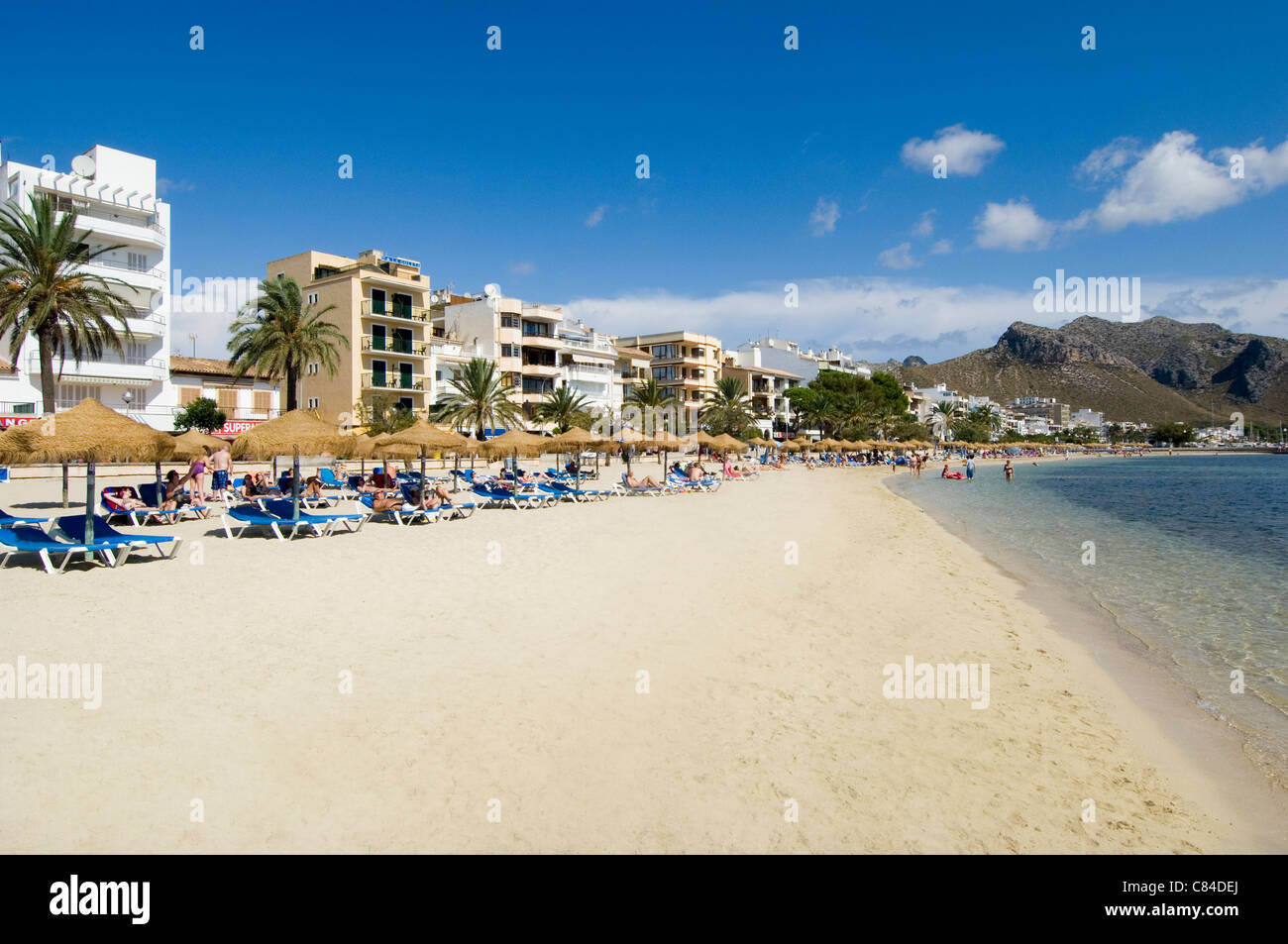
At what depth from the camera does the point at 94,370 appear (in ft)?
116

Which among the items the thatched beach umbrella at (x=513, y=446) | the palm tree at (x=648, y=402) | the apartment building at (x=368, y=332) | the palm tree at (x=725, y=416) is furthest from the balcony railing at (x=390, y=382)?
the thatched beach umbrella at (x=513, y=446)

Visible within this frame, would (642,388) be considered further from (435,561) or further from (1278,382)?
(1278,382)

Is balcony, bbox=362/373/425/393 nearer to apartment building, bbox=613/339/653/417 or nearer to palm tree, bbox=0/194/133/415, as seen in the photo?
palm tree, bbox=0/194/133/415

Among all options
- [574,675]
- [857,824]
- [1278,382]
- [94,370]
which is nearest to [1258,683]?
[857,824]

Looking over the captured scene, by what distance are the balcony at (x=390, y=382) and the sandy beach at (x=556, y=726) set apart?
35702mm

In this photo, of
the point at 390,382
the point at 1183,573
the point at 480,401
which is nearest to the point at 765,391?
the point at 390,382

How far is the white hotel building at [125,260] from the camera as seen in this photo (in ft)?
115

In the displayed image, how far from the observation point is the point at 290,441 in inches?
524

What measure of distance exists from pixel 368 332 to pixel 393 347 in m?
1.80

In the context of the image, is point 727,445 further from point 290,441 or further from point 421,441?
point 290,441

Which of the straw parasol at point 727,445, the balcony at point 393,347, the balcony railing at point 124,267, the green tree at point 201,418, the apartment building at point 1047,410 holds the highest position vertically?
the apartment building at point 1047,410

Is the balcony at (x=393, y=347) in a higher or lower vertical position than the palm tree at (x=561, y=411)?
higher

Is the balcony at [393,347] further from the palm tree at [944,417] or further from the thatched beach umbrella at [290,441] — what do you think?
the palm tree at [944,417]
